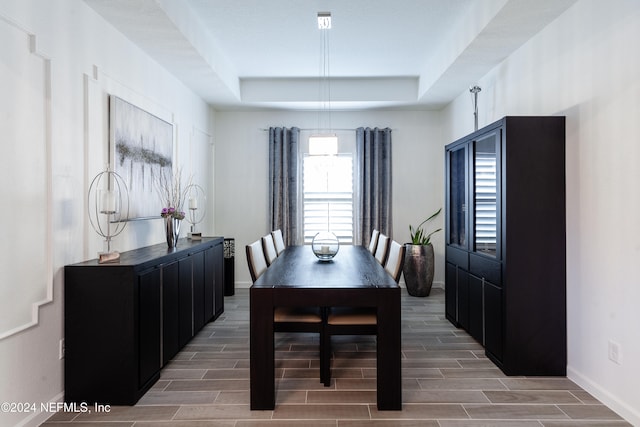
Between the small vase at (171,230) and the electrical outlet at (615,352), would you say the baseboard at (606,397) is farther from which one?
the small vase at (171,230)

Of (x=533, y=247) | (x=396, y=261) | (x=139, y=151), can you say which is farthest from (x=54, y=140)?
(x=533, y=247)

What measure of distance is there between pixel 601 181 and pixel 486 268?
1.04m

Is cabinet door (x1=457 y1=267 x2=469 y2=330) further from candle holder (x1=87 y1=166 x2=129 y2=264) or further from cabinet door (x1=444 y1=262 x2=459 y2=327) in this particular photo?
candle holder (x1=87 y1=166 x2=129 y2=264)

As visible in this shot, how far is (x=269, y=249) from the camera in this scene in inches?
149

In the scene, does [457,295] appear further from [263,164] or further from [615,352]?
[263,164]

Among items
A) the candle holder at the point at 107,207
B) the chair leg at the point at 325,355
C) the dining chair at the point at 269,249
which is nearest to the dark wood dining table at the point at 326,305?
the chair leg at the point at 325,355

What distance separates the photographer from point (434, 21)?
3.72 m

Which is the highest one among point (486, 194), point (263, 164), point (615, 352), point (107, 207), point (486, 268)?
point (263, 164)

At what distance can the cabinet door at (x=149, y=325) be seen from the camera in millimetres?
2562

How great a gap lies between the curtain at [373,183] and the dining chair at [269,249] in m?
2.06

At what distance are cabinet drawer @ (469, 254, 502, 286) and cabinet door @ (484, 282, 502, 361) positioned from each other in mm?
56

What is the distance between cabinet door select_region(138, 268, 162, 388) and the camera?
256 cm

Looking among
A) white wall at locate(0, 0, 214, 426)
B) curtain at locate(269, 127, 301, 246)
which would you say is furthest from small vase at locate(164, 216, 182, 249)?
curtain at locate(269, 127, 301, 246)

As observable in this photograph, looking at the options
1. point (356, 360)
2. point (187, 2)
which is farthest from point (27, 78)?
point (356, 360)
